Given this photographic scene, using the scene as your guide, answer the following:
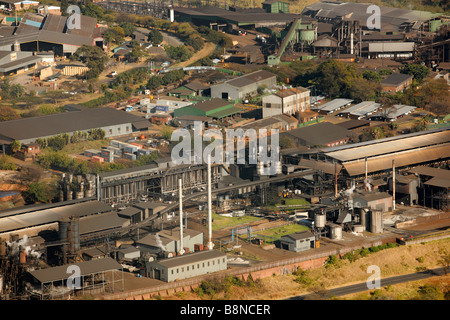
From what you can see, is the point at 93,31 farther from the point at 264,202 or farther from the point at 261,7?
the point at 264,202

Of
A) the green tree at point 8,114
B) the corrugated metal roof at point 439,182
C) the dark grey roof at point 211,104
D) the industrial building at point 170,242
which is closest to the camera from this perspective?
the industrial building at point 170,242

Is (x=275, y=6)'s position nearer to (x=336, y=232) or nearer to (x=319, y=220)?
(x=319, y=220)

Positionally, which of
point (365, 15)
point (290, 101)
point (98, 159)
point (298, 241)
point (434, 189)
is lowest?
point (298, 241)

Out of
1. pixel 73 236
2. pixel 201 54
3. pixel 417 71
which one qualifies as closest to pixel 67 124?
pixel 73 236

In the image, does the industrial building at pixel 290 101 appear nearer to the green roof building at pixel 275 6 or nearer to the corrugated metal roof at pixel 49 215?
the corrugated metal roof at pixel 49 215

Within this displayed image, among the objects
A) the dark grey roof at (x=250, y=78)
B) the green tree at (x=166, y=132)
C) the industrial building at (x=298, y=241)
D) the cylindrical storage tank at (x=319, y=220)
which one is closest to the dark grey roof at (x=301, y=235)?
the industrial building at (x=298, y=241)

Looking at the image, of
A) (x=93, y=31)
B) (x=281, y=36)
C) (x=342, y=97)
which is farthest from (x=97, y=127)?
(x=281, y=36)
